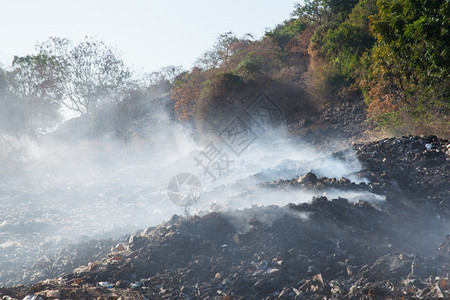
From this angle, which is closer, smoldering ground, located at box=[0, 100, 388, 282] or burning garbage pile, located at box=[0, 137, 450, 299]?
burning garbage pile, located at box=[0, 137, 450, 299]

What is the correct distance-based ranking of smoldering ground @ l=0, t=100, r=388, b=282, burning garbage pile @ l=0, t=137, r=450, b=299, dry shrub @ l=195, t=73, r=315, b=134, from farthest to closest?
1. dry shrub @ l=195, t=73, r=315, b=134
2. smoldering ground @ l=0, t=100, r=388, b=282
3. burning garbage pile @ l=0, t=137, r=450, b=299

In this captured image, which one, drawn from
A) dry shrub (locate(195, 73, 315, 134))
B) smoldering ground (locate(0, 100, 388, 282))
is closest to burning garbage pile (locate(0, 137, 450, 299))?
smoldering ground (locate(0, 100, 388, 282))

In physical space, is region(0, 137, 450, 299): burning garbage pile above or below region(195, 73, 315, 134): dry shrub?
below

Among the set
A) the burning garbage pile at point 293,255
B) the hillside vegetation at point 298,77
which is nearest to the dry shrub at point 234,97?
the hillside vegetation at point 298,77

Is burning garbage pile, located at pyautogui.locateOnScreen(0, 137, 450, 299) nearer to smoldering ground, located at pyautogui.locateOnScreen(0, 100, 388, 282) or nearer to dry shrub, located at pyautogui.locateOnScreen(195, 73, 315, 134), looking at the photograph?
smoldering ground, located at pyautogui.locateOnScreen(0, 100, 388, 282)

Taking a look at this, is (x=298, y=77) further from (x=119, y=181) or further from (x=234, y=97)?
(x=119, y=181)

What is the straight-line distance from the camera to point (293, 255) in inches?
192

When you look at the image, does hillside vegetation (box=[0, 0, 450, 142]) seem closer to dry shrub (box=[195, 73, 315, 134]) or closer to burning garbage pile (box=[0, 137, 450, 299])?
dry shrub (box=[195, 73, 315, 134])

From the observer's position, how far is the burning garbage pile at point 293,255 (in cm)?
414

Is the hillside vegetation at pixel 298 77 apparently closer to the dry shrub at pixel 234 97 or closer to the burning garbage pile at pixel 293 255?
the dry shrub at pixel 234 97

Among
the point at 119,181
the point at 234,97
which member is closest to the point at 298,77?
the point at 234,97

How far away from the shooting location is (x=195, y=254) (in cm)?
539

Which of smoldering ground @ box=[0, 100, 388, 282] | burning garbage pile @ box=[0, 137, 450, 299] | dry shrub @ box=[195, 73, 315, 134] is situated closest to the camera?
burning garbage pile @ box=[0, 137, 450, 299]

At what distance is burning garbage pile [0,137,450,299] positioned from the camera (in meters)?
4.14
